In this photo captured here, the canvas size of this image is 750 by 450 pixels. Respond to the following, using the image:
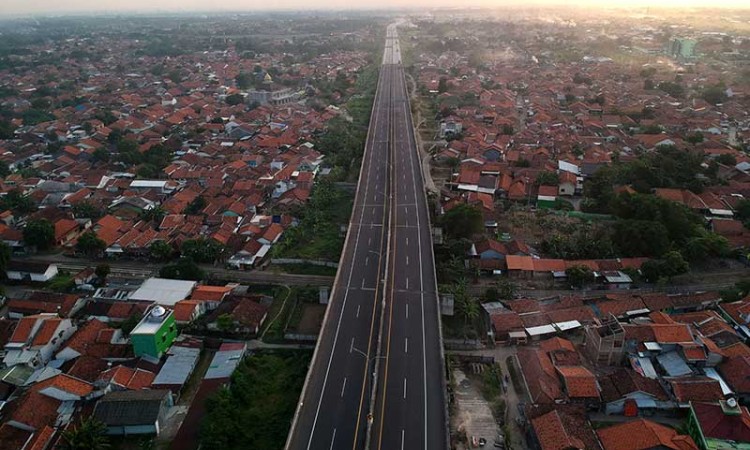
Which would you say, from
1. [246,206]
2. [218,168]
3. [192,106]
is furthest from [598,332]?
[192,106]

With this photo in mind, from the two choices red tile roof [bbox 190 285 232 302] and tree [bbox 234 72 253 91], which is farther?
tree [bbox 234 72 253 91]

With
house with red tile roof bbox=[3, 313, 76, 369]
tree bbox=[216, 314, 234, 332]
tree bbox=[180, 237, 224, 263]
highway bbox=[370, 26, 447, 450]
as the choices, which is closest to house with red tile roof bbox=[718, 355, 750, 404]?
highway bbox=[370, 26, 447, 450]

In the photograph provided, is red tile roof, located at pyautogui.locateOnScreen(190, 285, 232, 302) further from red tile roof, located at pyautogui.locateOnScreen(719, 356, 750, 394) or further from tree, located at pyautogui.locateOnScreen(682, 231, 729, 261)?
tree, located at pyautogui.locateOnScreen(682, 231, 729, 261)

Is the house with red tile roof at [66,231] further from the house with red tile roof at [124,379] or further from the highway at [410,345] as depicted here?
the highway at [410,345]

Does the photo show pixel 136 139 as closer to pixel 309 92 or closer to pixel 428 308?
pixel 309 92

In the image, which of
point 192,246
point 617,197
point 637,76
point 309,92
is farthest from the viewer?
point 637,76

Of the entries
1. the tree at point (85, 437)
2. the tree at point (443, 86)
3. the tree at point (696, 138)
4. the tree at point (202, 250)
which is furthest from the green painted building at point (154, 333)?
the tree at point (443, 86)

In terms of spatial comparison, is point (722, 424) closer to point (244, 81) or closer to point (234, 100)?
point (234, 100)
